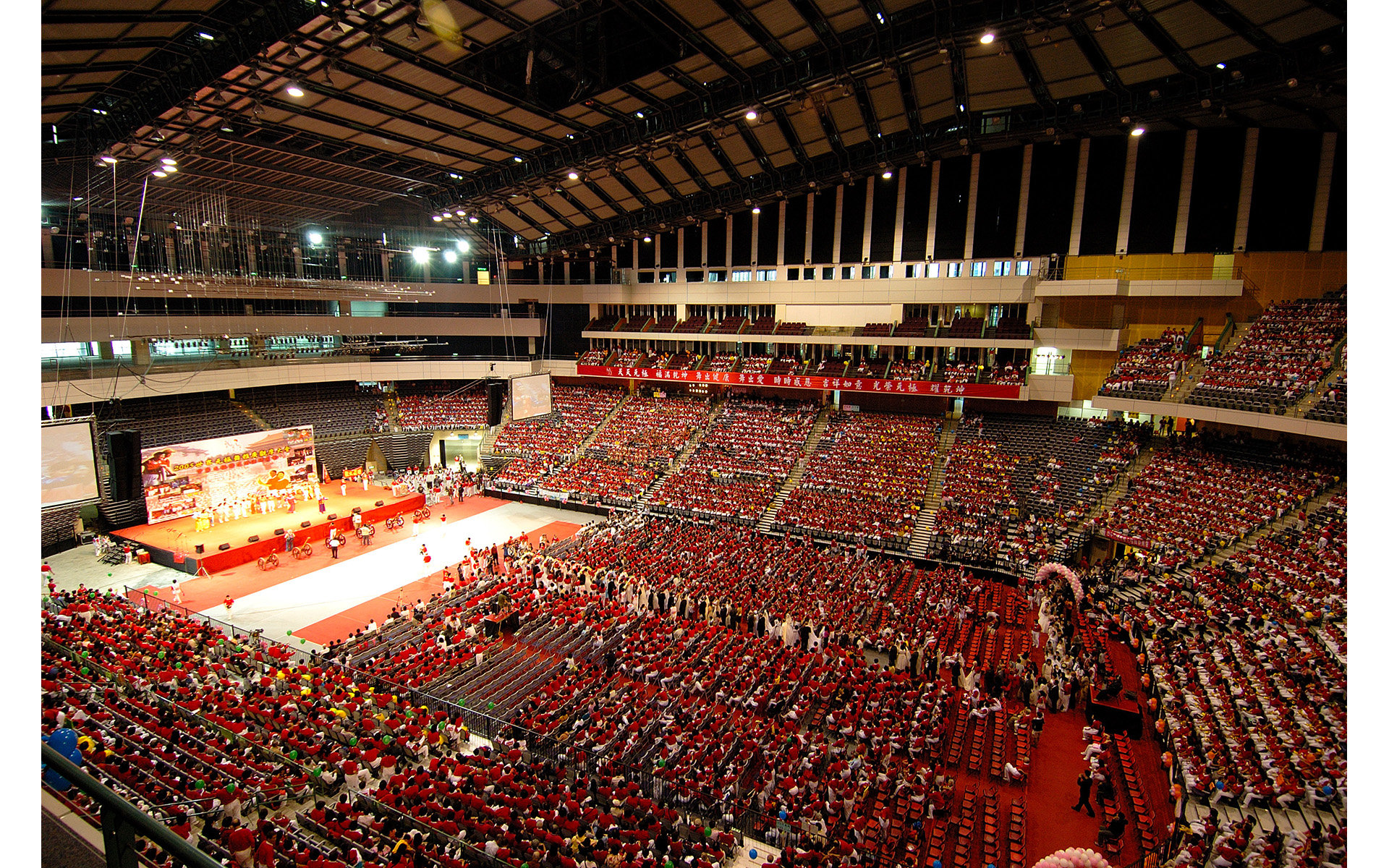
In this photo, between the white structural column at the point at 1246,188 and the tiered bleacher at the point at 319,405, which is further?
the tiered bleacher at the point at 319,405

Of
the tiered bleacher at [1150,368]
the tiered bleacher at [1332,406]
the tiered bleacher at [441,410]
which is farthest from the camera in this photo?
the tiered bleacher at [441,410]

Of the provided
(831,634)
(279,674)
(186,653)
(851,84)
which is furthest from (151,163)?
(831,634)

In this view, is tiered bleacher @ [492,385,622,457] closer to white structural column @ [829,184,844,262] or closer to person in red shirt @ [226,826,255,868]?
white structural column @ [829,184,844,262]

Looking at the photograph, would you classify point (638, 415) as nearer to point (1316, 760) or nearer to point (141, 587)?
point (141, 587)

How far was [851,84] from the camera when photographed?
24.5m

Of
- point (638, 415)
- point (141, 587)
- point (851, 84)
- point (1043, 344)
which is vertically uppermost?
point (851, 84)

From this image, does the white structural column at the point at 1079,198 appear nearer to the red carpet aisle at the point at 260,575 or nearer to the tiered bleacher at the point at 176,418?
the red carpet aisle at the point at 260,575

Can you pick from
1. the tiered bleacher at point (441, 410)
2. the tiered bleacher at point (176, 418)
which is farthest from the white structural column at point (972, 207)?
the tiered bleacher at point (176, 418)

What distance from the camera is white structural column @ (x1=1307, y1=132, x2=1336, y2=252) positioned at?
2747 centimetres

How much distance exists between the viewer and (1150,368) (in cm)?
2980

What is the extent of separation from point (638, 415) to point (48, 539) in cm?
2794

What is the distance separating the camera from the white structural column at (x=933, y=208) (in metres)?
36.1

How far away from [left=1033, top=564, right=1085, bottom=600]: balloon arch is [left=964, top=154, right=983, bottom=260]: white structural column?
59.8 feet

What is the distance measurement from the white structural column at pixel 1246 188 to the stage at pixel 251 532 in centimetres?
4039
